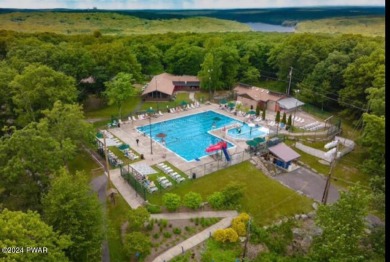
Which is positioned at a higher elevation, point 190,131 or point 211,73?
point 211,73

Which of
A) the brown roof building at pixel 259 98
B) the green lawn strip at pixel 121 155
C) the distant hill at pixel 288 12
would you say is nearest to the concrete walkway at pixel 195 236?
the green lawn strip at pixel 121 155

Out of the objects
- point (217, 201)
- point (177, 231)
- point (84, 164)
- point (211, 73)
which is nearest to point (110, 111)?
point (84, 164)

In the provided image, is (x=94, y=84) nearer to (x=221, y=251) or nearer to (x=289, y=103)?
(x=289, y=103)

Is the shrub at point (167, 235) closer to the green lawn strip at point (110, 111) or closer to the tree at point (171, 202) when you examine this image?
the tree at point (171, 202)

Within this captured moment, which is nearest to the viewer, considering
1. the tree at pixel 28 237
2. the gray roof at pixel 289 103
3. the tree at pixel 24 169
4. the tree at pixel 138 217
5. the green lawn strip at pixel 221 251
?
the tree at pixel 28 237

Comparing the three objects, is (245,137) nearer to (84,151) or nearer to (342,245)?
(84,151)

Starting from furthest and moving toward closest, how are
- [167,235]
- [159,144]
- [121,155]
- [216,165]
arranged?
1. [159,144]
2. [121,155]
3. [216,165]
4. [167,235]

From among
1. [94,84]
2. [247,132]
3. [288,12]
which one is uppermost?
[288,12]
